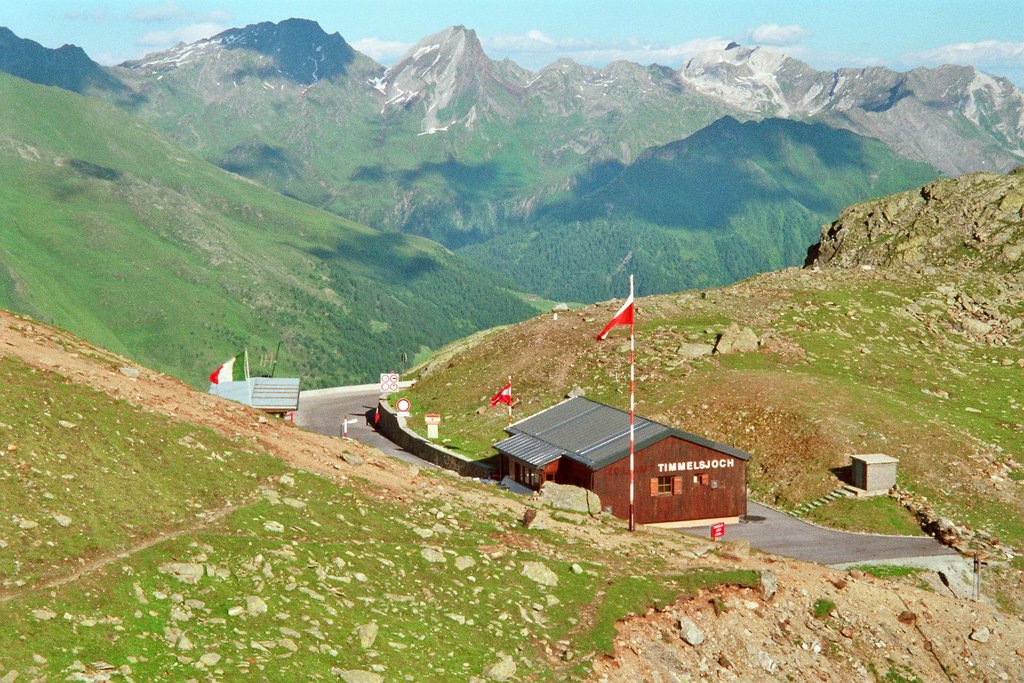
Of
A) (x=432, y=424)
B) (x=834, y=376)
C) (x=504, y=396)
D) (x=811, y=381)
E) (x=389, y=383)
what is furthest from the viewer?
(x=389, y=383)

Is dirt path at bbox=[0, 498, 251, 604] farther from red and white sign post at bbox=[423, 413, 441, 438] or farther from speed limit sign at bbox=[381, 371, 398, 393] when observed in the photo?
speed limit sign at bbox=[381, 371, 398, 393]

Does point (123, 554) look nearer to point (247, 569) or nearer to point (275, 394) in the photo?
point (247, 569)

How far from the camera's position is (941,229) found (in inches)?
5005

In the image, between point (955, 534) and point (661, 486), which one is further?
point (661, 486)

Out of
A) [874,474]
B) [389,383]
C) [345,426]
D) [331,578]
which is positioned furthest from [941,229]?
[331,578]

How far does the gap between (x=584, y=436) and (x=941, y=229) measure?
7708 cm

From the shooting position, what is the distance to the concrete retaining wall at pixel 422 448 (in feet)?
258

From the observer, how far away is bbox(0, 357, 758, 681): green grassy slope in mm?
30062

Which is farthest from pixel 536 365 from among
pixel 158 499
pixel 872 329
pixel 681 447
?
pixel 158 499

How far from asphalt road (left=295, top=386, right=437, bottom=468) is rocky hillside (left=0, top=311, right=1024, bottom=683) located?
38.6 meters

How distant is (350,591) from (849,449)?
46.6m

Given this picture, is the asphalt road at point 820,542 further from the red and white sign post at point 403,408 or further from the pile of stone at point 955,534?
the red and white sign post at point 403,408

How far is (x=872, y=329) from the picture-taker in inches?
3912

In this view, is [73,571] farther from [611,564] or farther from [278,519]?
[611,564]
